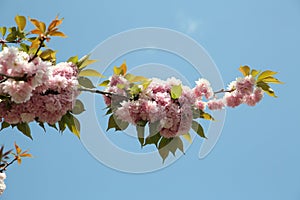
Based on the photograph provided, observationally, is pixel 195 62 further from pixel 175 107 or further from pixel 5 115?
pixel 5 115

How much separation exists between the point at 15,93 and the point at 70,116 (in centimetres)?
42

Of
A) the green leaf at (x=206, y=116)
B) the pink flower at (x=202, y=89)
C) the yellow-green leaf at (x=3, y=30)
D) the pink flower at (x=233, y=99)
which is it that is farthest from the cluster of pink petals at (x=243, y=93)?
the yellow-green leaf at (x=3, y=30)

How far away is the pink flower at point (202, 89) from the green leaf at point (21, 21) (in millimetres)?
1029

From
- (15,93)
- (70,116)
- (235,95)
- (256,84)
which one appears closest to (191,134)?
(235,95)

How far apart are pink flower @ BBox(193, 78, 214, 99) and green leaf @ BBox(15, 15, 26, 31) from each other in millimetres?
1029

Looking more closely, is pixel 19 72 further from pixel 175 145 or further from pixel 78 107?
pixel 175 145

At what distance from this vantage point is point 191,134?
182 cm

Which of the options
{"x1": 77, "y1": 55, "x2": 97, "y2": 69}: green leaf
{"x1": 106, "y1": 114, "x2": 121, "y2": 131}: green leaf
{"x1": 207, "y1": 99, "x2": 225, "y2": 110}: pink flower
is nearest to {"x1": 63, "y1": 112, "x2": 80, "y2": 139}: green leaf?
{"x1": 106, "y1": 114, "x2": 121, "y2": 131}: green leaf

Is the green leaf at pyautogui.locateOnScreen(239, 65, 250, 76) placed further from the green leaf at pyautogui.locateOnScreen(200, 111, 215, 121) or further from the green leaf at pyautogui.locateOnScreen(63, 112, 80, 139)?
the green leaf at pyautogui.locateOnScreen(63, 112, 80, 139)

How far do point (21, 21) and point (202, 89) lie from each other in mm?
1081

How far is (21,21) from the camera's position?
1592 millimetres

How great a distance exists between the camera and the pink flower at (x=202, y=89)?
1880 millimetres

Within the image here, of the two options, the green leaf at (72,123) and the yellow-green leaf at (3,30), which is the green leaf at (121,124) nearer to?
the green leaf at (72,123)

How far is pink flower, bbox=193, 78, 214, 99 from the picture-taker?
1.88m
